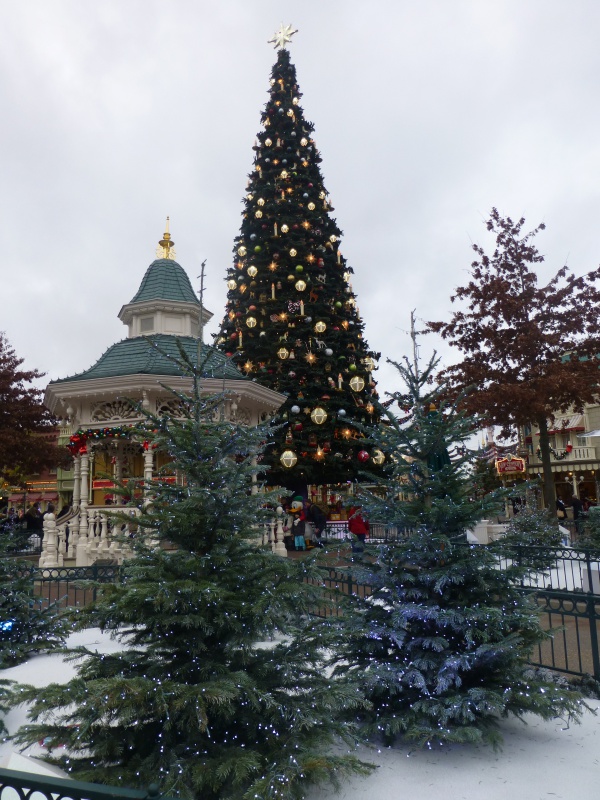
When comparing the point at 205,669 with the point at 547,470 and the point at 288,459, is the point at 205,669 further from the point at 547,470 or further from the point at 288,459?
the point at 547,470

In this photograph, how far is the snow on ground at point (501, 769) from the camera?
4340 mm

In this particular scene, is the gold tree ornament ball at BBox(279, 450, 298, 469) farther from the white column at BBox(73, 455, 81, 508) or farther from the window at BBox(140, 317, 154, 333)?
the white column at BBox(73, 455, 81, 508)

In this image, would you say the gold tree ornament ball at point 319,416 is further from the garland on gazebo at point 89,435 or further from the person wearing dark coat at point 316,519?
the garland on gazebo at point 89,435

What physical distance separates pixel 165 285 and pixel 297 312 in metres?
8.03

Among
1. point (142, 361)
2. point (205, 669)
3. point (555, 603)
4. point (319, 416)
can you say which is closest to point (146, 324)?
point (142, 361)

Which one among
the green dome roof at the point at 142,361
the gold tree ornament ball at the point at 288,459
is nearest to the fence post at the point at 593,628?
the green dome roof at the point at 142,361

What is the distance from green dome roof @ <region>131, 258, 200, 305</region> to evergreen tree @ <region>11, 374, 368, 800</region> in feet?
49.2

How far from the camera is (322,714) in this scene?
13.9 feet

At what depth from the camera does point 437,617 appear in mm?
5160

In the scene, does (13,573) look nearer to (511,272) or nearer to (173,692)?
(173,692)

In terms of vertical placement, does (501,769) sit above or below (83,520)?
below

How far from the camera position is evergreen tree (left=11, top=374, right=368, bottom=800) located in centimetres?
378

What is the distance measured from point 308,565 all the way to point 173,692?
138 centimetres

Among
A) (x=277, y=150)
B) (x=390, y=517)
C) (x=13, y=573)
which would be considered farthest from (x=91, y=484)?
(x=277, y=150)
